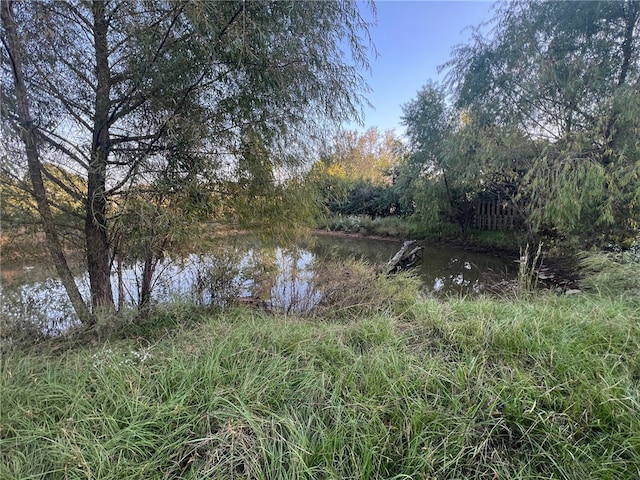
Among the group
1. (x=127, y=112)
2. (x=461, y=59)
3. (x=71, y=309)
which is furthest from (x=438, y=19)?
(x=71, y=309)

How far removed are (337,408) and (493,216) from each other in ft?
33.0

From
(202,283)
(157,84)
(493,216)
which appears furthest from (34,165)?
(493,216)

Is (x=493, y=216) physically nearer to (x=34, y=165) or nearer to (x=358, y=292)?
(x=358, y=292)

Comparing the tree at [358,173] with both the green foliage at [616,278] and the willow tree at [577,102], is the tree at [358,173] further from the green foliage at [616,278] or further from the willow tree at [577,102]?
the willow tree at [577,102]

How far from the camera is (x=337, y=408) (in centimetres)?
126

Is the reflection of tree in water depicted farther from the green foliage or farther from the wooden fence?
the wooden fence

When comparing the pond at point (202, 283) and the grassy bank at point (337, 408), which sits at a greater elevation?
the pond at point (202, 283)

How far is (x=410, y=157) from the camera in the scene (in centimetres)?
1049

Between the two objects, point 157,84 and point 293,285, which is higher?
point 157,84

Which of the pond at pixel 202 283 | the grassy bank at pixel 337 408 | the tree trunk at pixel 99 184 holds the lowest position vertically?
the grassy bank at pixel 337 408

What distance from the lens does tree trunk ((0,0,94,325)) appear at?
2.04 m

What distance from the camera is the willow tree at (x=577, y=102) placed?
16.4ft

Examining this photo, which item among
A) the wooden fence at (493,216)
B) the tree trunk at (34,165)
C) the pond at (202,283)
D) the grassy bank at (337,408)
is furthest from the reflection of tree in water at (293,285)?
the wooden fence at (493,216)

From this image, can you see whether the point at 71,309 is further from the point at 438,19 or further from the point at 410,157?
the point at 410,157
